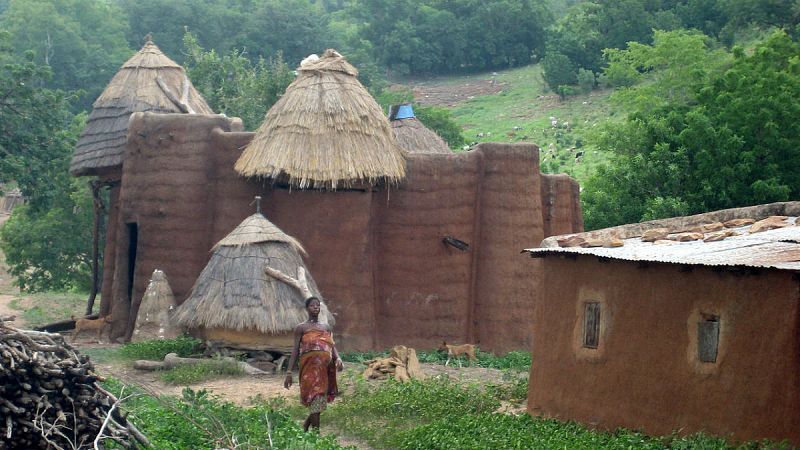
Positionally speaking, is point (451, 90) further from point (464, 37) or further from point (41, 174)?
point (41, 174)

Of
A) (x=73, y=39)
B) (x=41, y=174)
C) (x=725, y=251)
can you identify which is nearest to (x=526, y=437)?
(x=725, y=251)

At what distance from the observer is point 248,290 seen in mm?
15688

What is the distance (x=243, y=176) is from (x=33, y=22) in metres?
35.9

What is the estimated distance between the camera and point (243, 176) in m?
17.5

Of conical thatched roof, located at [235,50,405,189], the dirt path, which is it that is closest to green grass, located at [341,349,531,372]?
conical thatched roof, located at [235,50,405,189]

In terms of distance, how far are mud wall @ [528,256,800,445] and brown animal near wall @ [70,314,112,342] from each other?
7773 mm

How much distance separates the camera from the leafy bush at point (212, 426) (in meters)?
10.2

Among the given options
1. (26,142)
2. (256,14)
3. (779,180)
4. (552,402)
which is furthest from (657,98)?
(256,14)

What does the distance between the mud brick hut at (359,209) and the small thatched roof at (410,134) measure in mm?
2889

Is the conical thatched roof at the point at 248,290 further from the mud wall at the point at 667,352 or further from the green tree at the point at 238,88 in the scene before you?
the green tree at the point at 238,88

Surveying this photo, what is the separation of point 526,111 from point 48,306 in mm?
19620

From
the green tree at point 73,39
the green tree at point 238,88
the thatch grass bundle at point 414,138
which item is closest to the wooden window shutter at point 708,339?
the thatch grass bundle at point 414,138

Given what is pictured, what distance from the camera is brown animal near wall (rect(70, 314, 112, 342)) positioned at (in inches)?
720

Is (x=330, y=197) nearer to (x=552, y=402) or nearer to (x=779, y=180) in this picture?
(x=552, y=402)
